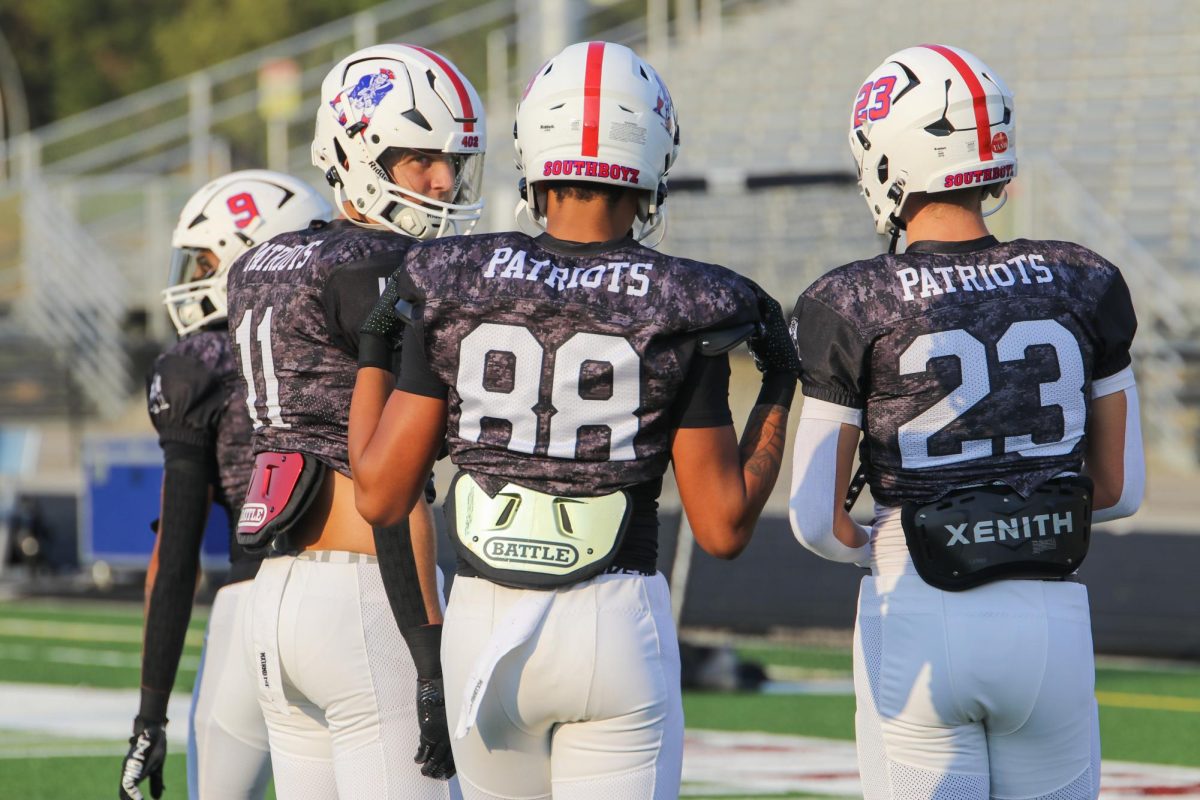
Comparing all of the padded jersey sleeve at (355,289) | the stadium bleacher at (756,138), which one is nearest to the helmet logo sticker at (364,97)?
the padded jersey sleeve at (355,289)

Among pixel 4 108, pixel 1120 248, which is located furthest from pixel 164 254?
pixel 4 108

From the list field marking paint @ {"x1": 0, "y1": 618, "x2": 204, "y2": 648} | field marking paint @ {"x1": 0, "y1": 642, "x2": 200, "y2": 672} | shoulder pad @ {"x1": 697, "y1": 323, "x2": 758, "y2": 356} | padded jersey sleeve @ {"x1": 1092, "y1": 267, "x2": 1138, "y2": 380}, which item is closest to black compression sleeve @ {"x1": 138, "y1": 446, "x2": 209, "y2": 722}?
shoulder pad @ {"x1": 697, "y1": 323, "x2": 758, "y2": 356}

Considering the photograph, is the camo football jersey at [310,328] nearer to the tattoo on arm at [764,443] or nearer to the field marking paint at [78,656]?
the tattoo on arm at [764,443]

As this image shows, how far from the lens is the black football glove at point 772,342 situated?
10.2 feet

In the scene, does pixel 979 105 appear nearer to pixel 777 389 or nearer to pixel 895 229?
pixel 895 229

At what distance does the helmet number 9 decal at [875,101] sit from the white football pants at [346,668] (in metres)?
1.30

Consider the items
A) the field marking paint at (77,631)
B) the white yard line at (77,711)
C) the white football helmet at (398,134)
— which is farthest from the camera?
the field marking paint at (77,631)

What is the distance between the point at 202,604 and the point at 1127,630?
6.45 meters

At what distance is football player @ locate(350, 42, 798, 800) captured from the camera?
2996 millimetres

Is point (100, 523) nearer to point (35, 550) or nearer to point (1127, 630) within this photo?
point (35, 550)

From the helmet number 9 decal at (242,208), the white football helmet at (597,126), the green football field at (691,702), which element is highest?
the helmet number 9 decal at (242,208)

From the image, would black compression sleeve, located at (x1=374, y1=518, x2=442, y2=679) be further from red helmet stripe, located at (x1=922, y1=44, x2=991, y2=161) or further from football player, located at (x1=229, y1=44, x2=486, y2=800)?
red helmet stripe, located at (x1=922, y1=44, x2=991, y2=161)

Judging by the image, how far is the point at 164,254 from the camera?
826 inches

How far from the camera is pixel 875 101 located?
347 cm
